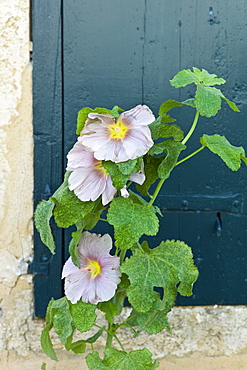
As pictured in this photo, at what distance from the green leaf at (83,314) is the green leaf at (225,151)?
46cm

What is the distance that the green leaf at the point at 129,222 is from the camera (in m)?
0.90

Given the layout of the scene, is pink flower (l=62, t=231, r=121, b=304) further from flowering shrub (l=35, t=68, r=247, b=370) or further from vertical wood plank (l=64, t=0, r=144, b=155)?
vertical wood plank (l=64, t=0, r=144, b=155)

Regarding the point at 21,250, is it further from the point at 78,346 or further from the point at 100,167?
the point at 100,167

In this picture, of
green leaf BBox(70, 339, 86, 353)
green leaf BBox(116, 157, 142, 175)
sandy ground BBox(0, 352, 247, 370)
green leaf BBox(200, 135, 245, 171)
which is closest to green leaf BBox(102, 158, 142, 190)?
green leaf BBox(116, 157, 142, 175)

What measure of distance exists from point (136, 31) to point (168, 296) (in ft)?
3.41

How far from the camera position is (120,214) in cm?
93

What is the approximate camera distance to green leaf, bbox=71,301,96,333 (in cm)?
100

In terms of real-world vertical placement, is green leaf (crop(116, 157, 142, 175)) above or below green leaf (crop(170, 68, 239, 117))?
below

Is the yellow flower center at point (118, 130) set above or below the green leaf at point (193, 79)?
below

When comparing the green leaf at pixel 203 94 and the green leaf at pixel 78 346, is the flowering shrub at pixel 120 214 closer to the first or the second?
the green leaf at pixel 203 94

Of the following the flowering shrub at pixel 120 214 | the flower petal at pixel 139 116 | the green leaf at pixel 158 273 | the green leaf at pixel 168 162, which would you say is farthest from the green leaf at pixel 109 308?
the flower petal at pixel 139 116

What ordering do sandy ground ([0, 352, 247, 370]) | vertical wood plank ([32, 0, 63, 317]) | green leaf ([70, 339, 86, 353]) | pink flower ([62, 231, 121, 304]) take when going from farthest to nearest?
sandy ground ([0, 352, 247, 370]) < vertical wood plank ([32, 0, 63, 317]) < green leaf ([70, 339, 86, 353]) < pink flower ([62, 231, 121, 304])

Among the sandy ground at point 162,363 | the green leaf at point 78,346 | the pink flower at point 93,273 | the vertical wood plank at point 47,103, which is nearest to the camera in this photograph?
the pink flower at point 93,273

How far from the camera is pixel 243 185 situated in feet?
5.47
